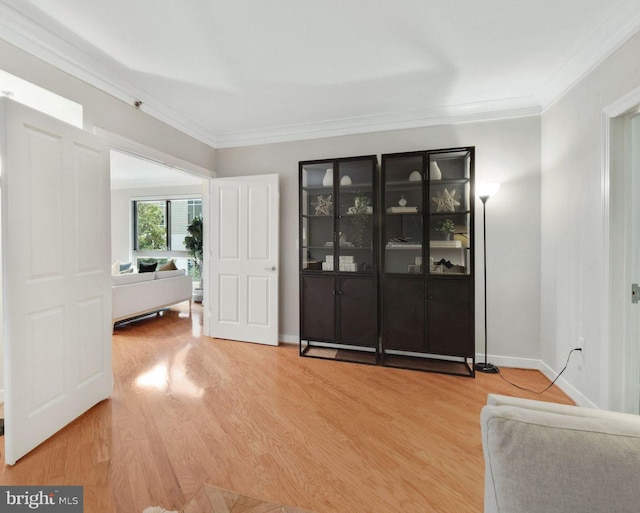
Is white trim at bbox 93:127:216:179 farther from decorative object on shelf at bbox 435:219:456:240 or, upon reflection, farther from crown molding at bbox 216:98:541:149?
decorative object on shelf at bbox 435:219:456:240

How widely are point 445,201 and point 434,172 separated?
316mm

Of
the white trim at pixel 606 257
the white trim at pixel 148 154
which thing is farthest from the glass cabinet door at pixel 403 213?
the white trim at pixel 148 154

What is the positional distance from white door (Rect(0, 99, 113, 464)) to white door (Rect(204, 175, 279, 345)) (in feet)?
5.06

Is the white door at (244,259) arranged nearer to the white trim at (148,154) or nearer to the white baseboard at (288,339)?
the white baseboard at (288,339)

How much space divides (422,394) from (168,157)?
3.40 metres

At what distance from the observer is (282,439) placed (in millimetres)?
1973

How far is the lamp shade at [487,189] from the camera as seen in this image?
9.51ft

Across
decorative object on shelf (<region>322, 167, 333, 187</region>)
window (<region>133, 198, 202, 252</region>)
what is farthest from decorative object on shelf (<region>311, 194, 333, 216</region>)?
window (<region>133, 198, 202, 252</region>)

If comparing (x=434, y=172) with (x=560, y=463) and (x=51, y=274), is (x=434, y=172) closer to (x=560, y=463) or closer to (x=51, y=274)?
(x=560, y=463)

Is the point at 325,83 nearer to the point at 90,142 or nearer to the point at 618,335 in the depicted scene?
the point at 90,142

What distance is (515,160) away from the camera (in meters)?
3.08

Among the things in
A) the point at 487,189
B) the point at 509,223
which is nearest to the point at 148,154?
the point at 487,189

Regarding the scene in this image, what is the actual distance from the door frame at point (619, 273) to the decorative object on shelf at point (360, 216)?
1.88 meters

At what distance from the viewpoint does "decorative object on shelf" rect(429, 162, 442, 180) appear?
10.1ft
